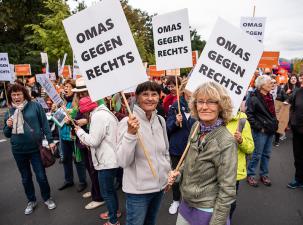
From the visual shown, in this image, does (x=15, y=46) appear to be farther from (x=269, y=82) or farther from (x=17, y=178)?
(x=269, y=82)

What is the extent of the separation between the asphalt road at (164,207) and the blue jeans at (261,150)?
12.6 inches

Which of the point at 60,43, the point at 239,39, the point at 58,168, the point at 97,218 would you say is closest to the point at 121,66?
the point at 239,39

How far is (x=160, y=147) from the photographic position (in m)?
2.59

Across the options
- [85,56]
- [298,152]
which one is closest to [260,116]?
[298,152]

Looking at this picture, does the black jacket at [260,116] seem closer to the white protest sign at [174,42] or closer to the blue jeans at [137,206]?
the white protest sign at [174,42]

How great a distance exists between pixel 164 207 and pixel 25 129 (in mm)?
2421

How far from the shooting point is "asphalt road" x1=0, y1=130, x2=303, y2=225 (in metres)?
3.85

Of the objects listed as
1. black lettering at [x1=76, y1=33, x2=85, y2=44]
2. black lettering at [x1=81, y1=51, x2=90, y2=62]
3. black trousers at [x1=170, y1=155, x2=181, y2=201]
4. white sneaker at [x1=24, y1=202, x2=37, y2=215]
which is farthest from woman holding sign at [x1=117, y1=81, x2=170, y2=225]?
white sneaker at [x1=24, y1=202, x2=37, y2=215]

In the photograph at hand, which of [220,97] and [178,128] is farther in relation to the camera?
[178,128]

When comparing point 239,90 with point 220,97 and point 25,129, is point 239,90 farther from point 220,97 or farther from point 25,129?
point 25,129

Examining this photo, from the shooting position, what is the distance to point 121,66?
234 cm

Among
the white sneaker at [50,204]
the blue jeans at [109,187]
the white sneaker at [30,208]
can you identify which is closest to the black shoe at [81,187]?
the white sneaker at [50,204]

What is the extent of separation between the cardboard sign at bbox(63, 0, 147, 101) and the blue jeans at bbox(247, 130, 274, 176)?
3.18 m

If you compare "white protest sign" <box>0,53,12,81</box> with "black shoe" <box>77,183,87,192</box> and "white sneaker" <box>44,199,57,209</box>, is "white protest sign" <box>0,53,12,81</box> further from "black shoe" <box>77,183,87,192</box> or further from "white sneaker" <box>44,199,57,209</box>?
"white sneaker" <box>44,199,57,209</box>
